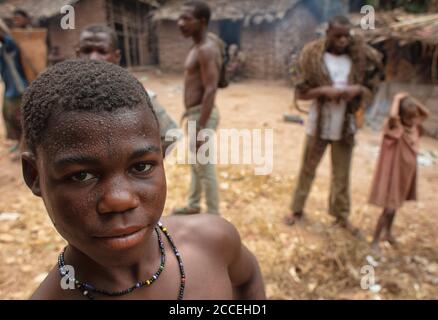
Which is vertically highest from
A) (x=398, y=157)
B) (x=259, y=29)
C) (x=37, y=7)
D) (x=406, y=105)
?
(x=37, y=7)

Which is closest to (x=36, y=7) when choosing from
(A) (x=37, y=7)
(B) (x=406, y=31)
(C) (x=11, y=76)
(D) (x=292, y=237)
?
(A) (x=37, y=7)

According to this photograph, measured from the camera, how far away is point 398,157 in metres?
3.05

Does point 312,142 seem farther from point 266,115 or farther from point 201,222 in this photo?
point 266,115

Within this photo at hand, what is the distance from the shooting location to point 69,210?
0.79 meters

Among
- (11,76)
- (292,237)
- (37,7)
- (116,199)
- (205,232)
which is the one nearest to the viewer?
(116,199)

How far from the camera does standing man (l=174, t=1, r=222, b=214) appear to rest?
3064mm

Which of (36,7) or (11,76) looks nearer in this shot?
(11,76)

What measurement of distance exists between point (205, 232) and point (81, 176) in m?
0.55

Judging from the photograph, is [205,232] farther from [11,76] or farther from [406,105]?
[11,76]

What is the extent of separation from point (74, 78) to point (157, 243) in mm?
530

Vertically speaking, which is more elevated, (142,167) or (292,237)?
(142,167)

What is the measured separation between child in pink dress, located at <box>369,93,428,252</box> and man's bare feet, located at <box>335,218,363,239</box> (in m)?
0.22

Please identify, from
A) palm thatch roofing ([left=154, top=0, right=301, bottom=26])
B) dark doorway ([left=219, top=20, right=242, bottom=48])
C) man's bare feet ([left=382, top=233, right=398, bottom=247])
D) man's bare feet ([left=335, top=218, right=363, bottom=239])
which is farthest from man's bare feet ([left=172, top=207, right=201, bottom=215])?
dark doorway ([left=219, top=20, right=242, bottom=48])

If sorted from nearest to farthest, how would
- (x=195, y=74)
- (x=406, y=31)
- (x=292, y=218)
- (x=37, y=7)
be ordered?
(x=195, y=74) → (x=292, y=218) → (x=406, y=31) → (x=37, y=7)
